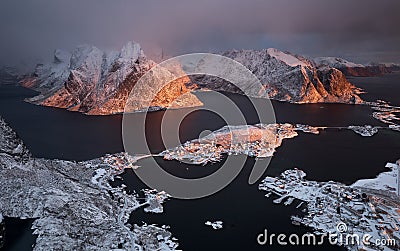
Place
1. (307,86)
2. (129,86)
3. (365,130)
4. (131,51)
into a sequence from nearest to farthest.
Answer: (365,130), (129,86), (131,51), (307,86)

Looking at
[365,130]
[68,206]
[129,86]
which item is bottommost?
[68,206]

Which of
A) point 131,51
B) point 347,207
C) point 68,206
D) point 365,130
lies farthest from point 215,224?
point 131,51

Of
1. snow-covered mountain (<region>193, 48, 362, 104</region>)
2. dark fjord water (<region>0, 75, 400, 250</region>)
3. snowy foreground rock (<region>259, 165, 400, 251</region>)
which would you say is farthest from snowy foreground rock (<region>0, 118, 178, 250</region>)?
snow-covered mountain (<region>193, 48, 362, 104</region>)

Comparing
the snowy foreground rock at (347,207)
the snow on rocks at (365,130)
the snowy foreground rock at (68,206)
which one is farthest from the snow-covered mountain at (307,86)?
the snowy foreground rock at (68,206)

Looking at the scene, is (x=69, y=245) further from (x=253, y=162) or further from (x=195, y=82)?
(x=195, y=82)

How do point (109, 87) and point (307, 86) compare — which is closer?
point (109, 87)

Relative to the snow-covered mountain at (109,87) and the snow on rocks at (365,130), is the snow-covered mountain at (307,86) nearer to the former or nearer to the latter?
the snow-covered mountain at (109,87)

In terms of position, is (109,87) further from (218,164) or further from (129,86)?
(218,164)

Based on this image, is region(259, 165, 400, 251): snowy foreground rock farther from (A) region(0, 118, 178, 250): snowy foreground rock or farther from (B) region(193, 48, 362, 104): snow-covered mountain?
(B) region(193, 48, 362, 104): snow-covered mountain
